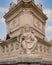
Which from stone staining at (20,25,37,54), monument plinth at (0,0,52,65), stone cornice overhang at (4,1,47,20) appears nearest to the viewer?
stone staining at (20,25,37,54)

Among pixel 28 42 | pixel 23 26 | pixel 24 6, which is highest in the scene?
pixel 24 6

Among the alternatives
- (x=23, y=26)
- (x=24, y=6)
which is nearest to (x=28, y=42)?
(x=23, y=26)

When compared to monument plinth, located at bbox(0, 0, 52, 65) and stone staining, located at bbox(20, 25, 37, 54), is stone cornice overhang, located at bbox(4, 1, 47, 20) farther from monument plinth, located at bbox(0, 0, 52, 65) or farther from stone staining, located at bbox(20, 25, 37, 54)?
stone staining, located at bbox(20, 25, 37, 54)

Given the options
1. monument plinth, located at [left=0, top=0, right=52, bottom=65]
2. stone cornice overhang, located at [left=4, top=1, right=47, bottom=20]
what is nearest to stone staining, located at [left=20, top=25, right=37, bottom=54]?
monument plinth, located at [left=0, top=0, right=52, bottom=65]

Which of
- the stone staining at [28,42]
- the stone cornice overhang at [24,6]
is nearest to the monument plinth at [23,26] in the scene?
the stone cornice overhang at [24,6]

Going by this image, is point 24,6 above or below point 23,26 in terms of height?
above

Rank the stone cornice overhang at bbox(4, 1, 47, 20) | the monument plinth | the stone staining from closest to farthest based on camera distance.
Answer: the stone staining
the monument plinth
the stone cornice overhang at bbox(4, 1, 47, 20)

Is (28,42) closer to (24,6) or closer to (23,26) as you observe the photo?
(23,26)

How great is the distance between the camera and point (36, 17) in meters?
20.3

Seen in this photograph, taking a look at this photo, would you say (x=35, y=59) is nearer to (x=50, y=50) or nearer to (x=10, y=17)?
(x=50, y=50)

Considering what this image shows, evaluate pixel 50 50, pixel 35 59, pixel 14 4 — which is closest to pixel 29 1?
pixel 14 4

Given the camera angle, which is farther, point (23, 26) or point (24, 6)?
point (24, 6)

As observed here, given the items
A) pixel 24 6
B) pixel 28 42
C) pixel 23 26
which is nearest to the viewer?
pixel 28 42

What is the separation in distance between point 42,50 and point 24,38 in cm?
386
